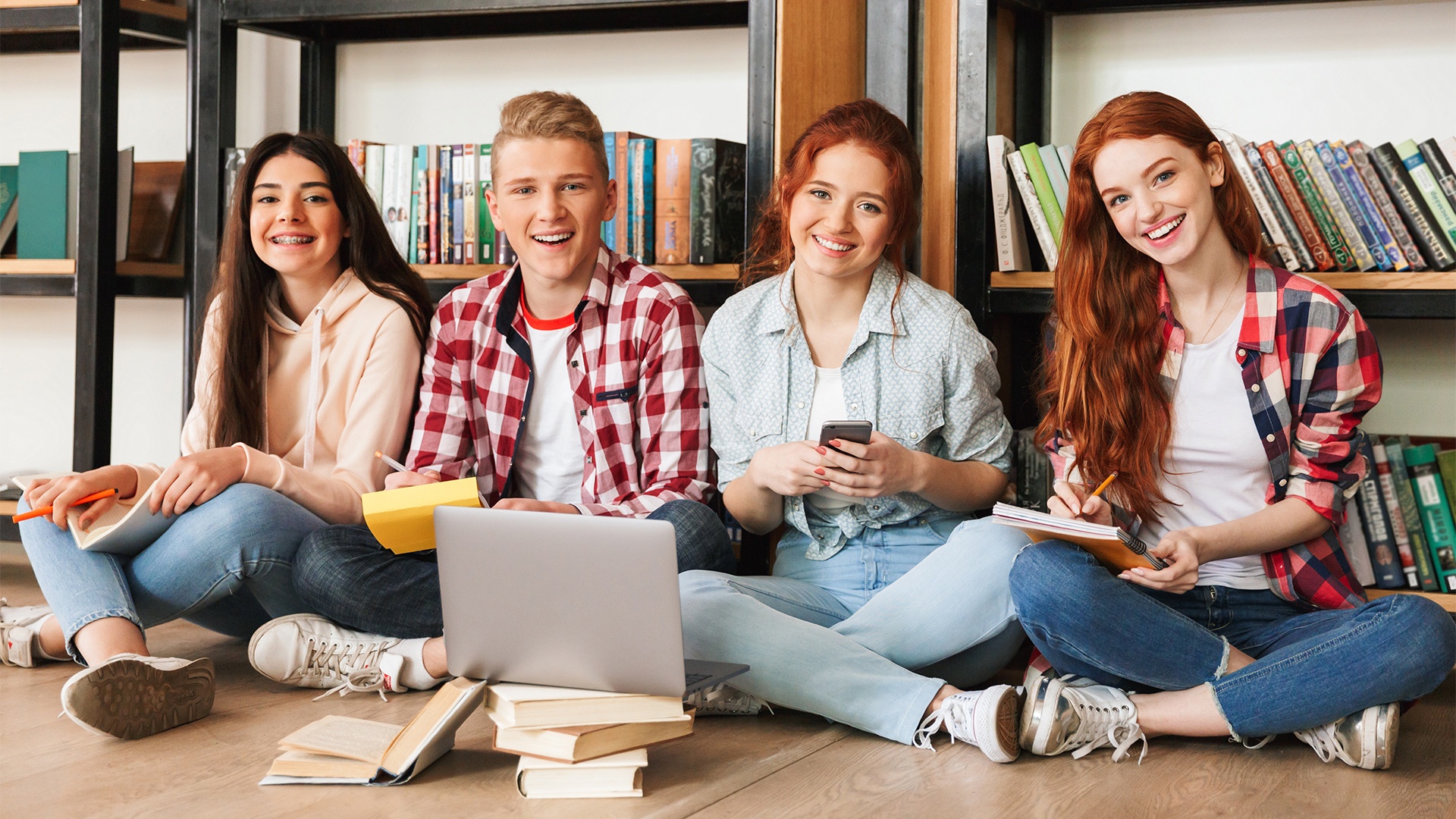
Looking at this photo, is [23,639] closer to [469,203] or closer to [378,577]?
[378,577]

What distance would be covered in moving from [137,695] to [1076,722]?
1.01m

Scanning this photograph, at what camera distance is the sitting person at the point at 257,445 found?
148 cm

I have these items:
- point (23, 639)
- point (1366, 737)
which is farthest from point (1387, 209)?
point (23, 639)

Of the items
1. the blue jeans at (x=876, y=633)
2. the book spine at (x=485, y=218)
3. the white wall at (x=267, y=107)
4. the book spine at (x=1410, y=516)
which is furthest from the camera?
the white wall at (x=267, y=107)

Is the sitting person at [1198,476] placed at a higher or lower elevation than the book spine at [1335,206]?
lower

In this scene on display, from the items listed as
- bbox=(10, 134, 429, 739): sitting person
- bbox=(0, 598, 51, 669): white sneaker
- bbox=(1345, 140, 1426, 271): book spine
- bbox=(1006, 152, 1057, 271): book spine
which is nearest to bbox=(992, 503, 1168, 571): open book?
bbox=(1006, 152, 1057, 271): book spine

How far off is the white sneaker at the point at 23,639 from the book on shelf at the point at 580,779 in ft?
2.81

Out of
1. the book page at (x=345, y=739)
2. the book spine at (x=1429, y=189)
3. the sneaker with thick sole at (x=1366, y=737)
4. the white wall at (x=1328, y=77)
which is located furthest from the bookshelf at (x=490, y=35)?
the sneaker with thick sole at (x=1366, y=737)

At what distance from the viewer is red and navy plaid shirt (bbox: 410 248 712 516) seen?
5.62 feet

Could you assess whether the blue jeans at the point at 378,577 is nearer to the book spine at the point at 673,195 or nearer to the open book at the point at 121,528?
the open book at the point at 121,528

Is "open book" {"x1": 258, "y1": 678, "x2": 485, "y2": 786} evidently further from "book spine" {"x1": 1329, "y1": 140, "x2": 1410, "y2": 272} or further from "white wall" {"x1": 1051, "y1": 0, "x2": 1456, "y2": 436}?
"white wall" {"x1": 1051, "y1": 0, "x2": 1456, "y2": 436}

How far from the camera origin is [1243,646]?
144 centimetres

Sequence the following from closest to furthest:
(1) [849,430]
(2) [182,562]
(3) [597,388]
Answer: (1) [849,430], (2) [182,562], (3) [597,388]

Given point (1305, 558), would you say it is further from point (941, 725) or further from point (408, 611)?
point (408, 611)
